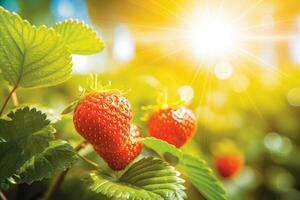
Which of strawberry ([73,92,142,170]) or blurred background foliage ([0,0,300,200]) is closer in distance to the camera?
strawberry ([73,92,142,170])

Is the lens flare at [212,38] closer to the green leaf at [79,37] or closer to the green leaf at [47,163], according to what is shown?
the green leaf at [79,37]

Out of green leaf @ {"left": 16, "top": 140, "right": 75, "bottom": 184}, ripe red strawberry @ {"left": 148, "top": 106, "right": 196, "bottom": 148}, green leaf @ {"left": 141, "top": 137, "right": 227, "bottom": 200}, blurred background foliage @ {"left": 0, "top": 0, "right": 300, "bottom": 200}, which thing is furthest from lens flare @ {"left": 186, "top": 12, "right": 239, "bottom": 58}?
green leaf @ {"left": 16, "top": 140, "right": 75, "bottom": 184}

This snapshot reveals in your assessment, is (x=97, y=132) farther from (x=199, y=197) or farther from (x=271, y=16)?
(x=271, y=16)

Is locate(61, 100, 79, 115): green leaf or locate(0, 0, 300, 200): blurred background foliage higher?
locate(61, 100, 79, 115): green leaf

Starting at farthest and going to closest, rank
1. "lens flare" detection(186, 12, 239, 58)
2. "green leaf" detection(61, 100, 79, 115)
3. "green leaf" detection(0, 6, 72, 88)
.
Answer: "lens flare" detection(186, 12, 239, 58) → "green leaf" detection(61, 100, 79, 115) → "green leaf" detection(0, 6, 72, 88)

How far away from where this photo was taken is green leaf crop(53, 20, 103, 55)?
2.69 feet

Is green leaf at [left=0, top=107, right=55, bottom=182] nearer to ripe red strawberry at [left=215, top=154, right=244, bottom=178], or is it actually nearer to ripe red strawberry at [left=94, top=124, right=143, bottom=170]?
ripe red strawberry at [left=94, top=124, right=143, bottom=170]

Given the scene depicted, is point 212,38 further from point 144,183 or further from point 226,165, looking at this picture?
point 144,183

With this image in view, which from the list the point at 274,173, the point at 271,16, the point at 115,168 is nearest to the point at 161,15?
Result: the point at 271,16

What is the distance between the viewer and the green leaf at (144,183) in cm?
70

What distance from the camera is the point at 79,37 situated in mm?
835

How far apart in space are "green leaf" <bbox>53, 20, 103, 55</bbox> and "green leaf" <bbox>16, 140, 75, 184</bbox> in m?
0.17

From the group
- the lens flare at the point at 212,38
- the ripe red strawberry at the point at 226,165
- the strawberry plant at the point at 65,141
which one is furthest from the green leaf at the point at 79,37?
the lens flare at the point at 212,38

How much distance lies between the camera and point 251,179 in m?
2.96
